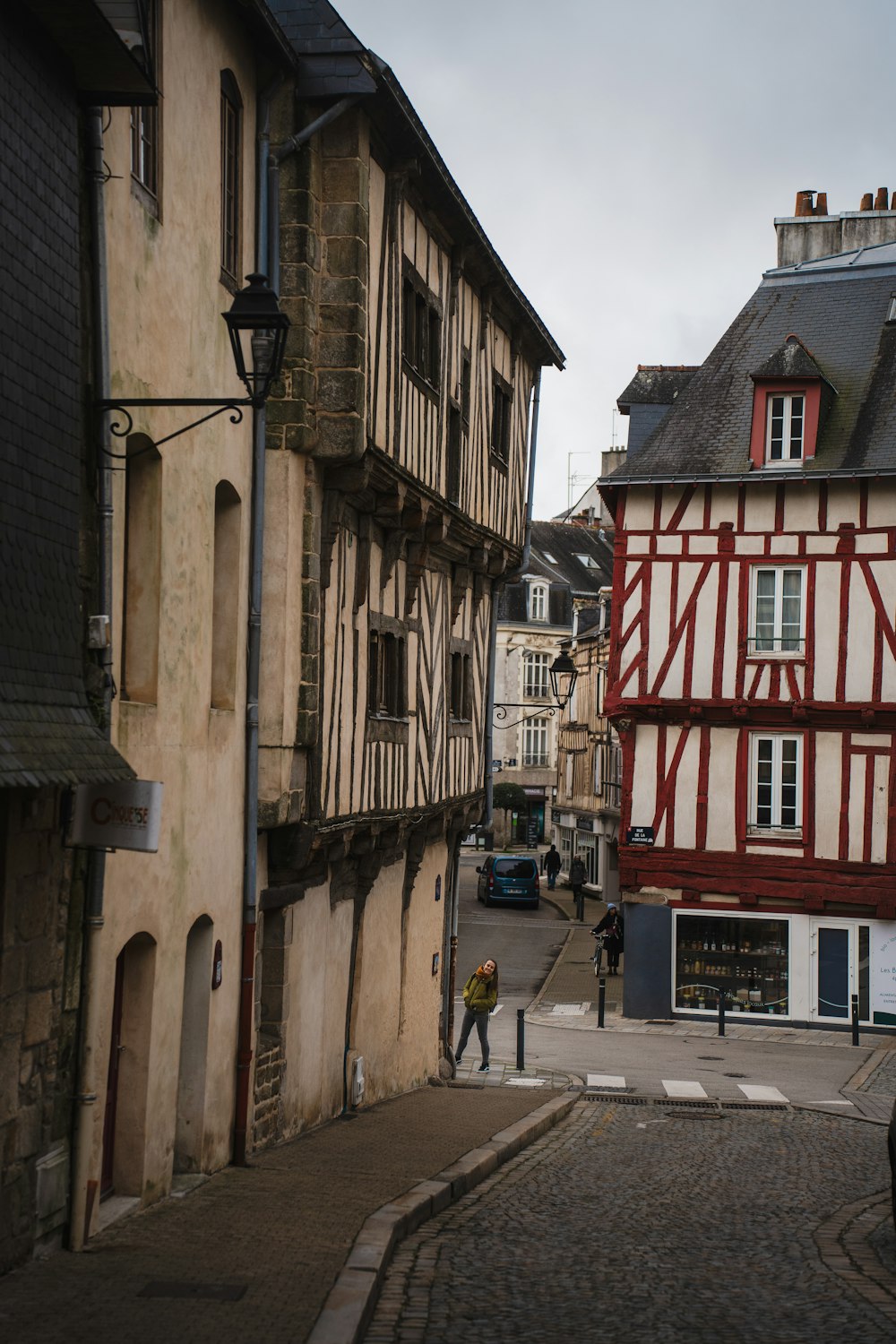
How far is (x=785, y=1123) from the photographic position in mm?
16312

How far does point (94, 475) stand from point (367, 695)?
6391 mm

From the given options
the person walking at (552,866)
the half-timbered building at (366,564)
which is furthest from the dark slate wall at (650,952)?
the person walking at (552,866)

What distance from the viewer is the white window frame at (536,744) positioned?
225ft

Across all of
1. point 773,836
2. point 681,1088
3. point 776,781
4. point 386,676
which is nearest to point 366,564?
point 386,676

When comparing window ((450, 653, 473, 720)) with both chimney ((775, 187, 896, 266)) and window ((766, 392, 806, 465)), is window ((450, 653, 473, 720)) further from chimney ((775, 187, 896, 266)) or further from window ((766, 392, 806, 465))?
chimney ((775, 187, 896, 266))

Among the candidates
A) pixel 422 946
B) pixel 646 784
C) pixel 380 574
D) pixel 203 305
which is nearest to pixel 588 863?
pixel 646 784

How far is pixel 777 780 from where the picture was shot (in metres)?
25.3

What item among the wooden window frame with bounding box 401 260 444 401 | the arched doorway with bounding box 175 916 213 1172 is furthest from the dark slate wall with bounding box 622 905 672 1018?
the arched doorway with bounding box 175 916 213 1172

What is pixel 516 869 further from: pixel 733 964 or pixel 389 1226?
pixel 389 1226

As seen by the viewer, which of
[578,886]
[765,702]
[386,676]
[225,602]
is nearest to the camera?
[225,602]

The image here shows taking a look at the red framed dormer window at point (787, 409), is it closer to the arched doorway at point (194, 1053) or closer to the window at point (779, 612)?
the window at point (779, 612)

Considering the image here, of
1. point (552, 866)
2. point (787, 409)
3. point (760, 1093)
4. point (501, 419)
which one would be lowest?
point (552, 866)

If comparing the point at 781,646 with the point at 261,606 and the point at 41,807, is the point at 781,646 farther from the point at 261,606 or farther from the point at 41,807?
the point at 41,807

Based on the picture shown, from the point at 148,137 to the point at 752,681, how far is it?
1752 centimetres
